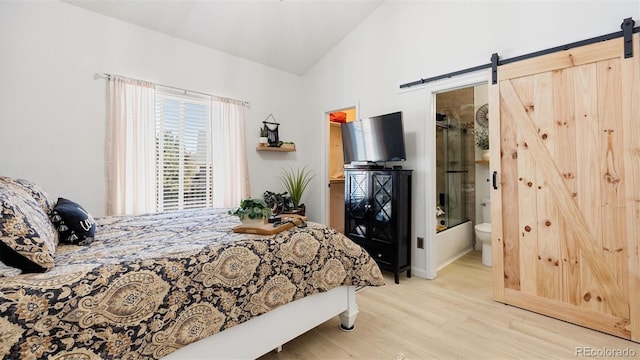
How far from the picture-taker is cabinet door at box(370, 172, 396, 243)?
292 cm

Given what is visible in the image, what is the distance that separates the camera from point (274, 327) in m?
1.55

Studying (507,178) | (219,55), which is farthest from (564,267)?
(219,55)

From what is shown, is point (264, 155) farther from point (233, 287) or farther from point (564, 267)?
point (564, 267)

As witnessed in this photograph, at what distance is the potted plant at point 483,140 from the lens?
385cm

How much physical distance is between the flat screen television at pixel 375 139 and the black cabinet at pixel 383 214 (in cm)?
20

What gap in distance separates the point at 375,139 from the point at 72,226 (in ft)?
8.87

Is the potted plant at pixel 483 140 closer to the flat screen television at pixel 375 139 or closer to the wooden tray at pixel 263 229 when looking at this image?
the flat screen television at pixel 375 139

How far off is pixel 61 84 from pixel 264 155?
7.41ft

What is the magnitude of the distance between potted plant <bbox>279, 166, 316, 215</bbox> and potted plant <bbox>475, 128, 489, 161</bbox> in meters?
2.48

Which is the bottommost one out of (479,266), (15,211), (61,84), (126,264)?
(479,266)

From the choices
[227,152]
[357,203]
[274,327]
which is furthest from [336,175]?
[274,327]

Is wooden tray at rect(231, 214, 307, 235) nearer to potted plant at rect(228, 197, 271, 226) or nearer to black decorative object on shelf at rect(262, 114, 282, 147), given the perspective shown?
potted plant at rect(228, 197, 271, 226)

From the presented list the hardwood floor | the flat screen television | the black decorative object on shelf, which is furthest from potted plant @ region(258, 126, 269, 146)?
the hardwood floor

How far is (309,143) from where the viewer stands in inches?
170
